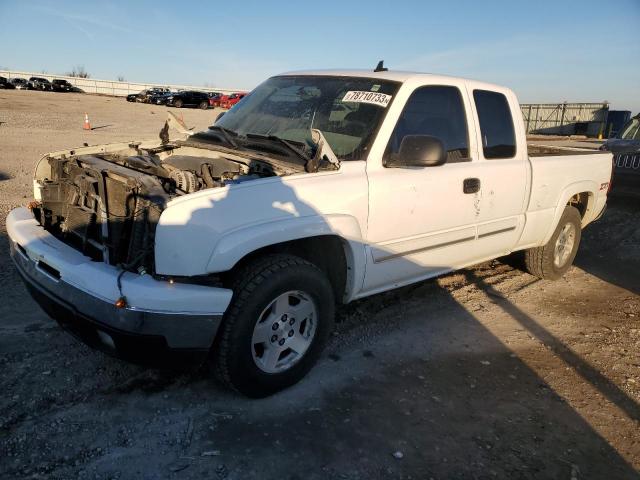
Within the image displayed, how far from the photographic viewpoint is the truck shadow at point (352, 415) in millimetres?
2588

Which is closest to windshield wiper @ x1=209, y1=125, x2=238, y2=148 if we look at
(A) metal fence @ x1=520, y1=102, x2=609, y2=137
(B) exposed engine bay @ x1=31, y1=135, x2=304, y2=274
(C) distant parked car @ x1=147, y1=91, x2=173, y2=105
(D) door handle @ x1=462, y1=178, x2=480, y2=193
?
(B) exposed engine bay @ x1=31, y1=135, x2=304, y2=274

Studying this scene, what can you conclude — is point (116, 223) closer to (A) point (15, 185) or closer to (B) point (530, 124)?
(A) point (15, 185)

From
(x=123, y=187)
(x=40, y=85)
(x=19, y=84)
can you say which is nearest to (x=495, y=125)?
(x=123, y=187)

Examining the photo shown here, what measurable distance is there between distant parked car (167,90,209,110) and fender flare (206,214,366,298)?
38.1m

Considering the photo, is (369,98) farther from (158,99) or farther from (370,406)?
(158,99)

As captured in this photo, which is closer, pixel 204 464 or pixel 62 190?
pixel 204 464

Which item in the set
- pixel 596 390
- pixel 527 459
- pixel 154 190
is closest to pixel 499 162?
pixel 596 390

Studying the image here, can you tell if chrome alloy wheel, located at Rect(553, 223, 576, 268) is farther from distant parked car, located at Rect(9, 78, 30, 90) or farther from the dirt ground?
distant parked car, located at Rect(9, 78, 30, 90)

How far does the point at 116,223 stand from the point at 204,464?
1.33m

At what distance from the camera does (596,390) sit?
3455 mm

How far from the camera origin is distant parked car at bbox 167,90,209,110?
126 feet

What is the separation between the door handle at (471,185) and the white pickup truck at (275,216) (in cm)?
1

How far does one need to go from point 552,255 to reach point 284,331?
3.55m

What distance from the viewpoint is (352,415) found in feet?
9.75
